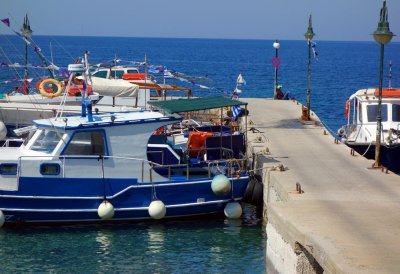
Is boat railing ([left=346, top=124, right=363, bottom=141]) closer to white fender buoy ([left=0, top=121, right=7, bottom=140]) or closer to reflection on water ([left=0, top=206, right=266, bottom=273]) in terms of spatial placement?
reflection on water ([left=0, top=206, right=266, bottom=273])

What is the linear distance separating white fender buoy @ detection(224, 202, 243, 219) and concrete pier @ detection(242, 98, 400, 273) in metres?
0.80

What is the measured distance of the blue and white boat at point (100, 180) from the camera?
20.0 m

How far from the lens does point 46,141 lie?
20.7 m

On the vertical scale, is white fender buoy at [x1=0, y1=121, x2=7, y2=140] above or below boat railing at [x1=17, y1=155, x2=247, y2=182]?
above

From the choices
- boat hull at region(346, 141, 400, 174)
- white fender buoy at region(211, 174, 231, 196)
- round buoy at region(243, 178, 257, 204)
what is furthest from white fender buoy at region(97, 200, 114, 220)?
boat hull at region(346, 141, 400, 174)

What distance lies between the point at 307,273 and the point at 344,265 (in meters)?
1.90

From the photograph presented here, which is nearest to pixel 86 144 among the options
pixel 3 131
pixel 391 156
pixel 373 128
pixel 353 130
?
pixel 3 131

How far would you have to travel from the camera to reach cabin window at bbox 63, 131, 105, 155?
66.4 ft

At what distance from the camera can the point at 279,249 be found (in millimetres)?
15594

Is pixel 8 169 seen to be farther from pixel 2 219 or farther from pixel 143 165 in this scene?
pixel 143 165

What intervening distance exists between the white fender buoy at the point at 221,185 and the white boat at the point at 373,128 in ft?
19.7

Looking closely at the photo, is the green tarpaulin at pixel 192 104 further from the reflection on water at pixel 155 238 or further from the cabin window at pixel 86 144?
the reflection on water at pixel 155 238

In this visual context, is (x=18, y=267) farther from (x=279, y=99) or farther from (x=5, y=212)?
(x=279, y=99)

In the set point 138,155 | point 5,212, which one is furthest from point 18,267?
point 138,155
